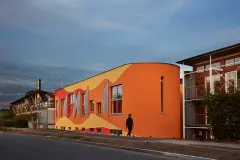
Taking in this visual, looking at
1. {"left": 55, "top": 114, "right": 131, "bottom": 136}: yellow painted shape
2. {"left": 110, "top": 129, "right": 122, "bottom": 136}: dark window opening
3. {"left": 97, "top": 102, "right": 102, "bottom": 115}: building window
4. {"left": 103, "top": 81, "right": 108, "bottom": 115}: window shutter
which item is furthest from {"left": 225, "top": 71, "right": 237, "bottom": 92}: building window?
{"left": 97, "top": 102, "right": 102, "bottom": 115}: building window

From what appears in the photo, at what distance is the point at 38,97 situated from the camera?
234 ft

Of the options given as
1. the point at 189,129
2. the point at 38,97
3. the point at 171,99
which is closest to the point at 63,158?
the point at 189,129

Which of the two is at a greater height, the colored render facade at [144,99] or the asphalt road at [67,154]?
the colored render facade at [144,99]

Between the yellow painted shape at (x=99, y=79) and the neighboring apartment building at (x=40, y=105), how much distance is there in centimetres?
1339

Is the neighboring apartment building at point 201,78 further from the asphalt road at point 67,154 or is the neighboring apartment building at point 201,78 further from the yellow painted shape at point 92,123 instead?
the asphalt road at point 67,154

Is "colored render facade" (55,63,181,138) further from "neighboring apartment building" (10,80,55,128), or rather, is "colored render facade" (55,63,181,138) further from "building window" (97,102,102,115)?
"neighboring apartment building" (10,80,55,128)

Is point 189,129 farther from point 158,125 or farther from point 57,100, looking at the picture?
point 57,100

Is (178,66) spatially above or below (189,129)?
above

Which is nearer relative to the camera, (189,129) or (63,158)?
(63,158)

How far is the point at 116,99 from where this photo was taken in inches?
1323

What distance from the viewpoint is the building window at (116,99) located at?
32.9 metres

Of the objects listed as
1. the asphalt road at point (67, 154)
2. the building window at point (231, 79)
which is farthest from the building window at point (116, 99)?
the asphalt road at point (67, 154)

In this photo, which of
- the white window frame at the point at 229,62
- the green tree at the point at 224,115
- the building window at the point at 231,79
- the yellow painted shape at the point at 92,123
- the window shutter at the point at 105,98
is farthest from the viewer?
the window shutter at the point at 105,98

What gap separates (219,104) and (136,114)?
10.9 metres
